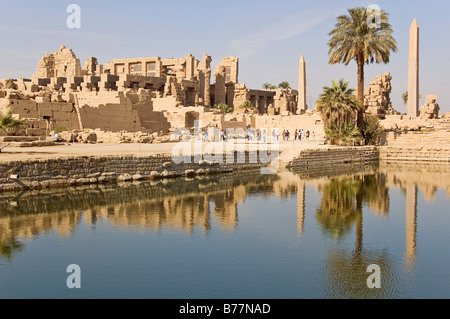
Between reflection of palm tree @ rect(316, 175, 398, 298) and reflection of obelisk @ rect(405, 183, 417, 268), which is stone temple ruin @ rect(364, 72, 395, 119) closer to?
reflection of palm tree @ rect(316, 175, 398, 298)

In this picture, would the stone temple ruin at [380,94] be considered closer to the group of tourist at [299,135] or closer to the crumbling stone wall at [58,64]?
the group of tourist at [299,135]

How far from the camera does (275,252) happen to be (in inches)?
384

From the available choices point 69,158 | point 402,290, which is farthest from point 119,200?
point 402,290

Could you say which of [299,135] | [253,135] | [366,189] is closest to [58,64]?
[253,135]

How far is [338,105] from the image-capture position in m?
28.9

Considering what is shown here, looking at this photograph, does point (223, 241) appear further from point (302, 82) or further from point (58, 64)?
point (58, 64)

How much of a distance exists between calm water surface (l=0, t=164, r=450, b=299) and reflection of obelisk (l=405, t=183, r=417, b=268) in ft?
0.15

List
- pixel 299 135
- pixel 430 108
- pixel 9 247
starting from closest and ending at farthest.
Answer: pixel 9 247
pixel 299 135
pixel 430 108

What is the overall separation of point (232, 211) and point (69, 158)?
21.6 ft

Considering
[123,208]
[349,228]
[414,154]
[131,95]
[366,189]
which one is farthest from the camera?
[131,95]

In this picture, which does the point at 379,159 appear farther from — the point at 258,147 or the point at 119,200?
the point at 119,200

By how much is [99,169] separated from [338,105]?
16.6m

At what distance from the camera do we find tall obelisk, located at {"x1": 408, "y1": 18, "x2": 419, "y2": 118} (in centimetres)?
4050

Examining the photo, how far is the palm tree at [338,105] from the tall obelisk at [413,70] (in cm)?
1457
